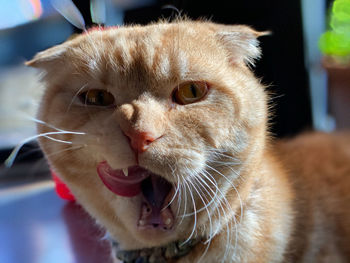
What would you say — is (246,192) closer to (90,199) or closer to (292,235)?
(292,235)

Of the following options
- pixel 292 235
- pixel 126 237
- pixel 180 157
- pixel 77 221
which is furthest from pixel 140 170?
pixel 77 221

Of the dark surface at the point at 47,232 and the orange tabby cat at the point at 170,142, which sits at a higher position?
the orange tabby cat at the point at 170,142

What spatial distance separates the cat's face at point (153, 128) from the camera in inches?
27.1

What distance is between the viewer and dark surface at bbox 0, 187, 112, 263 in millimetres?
1116

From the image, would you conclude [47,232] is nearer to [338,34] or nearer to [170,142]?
[170,142]

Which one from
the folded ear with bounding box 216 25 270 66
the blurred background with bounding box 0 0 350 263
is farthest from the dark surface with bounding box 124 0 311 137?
the folded ear with bounding box 216 25 270 66

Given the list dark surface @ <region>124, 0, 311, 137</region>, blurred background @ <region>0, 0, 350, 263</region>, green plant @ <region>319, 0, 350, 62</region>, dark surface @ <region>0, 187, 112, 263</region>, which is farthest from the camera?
green plant @ <region>319, 0, 350, 62</region>

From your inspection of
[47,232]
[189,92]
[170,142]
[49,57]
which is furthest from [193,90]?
[47,232]

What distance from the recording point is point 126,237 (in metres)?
0.88

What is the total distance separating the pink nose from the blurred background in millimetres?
572

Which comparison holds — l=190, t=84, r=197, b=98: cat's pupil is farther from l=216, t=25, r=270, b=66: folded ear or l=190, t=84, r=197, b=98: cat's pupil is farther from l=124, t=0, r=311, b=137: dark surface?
l=124, t=0, r=311, b=137: dark surface

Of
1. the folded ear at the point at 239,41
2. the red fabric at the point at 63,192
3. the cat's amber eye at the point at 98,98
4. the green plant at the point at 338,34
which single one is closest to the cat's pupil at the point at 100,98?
the cat's amber eye at the point at 98,98

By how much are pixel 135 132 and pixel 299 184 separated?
2.17 ft

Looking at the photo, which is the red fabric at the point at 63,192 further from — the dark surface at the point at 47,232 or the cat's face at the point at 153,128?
the cat's face at the point at 153,128
